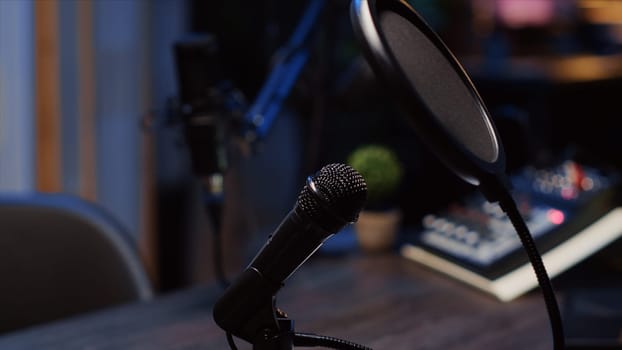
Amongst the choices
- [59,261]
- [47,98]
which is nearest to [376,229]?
[59,261]

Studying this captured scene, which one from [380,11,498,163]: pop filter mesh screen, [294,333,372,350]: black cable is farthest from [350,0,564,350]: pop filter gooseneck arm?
[294,333,372,350]: black cable

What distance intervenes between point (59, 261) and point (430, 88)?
0.86m

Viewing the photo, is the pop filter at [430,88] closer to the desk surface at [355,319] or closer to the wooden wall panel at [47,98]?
the desk surface at [355,319]

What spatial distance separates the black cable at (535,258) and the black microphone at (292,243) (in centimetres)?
13

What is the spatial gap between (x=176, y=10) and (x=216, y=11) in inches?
4.3

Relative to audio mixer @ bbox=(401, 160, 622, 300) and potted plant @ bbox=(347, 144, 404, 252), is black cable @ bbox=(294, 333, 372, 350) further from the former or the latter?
potted plant @ bbox=(347, 144, 404, 252)

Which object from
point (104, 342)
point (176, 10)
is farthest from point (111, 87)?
point (104, 342)

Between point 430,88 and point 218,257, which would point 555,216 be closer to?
point 218,257

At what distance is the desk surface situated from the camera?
3.22 ft

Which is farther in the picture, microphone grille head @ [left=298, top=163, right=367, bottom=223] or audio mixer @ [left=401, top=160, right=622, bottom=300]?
audio mixer @ [left=401, top=160, right=622, bottom=300]

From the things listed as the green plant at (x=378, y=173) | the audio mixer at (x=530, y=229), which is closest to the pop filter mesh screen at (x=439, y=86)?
the audio mixer at (x=530, y=229)

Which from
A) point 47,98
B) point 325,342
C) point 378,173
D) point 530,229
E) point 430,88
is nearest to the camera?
point 430,88

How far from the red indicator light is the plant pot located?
269mm

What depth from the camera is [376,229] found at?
1352mm
